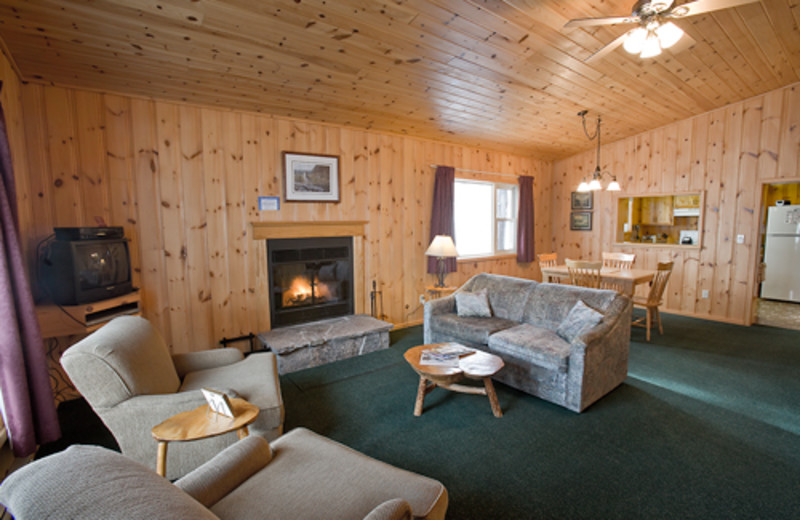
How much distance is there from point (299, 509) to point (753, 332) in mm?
5820

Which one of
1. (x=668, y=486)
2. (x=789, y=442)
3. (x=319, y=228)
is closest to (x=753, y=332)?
(x=789, y=442)

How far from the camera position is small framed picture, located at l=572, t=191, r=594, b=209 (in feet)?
21.1

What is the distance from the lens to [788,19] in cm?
304

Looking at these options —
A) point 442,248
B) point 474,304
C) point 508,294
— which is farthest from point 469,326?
point 442,248

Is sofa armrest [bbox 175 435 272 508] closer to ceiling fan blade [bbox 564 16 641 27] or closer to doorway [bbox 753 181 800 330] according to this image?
ceiling fan blade [bbox 564 16 641 27]

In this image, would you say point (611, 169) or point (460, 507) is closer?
point (460, 507)

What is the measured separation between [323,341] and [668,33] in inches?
139

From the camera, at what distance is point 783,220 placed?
5938 millimetres

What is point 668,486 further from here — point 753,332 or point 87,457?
point 753,332

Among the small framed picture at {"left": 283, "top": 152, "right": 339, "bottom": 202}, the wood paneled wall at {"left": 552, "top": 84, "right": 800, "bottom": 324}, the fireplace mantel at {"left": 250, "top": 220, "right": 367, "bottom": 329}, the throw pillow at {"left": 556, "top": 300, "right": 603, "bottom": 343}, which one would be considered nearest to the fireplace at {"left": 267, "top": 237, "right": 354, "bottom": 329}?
the fireplace mantel at {"left": 250, "top": 220, "right": 367, "bottom": 329}

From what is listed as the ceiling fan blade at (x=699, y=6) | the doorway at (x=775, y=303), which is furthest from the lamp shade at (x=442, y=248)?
the doorway at (x=775, y=303)

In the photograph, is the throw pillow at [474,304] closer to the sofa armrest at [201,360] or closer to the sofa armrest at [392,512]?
the sofa armrest at [201,360]

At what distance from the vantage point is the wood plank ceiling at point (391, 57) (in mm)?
2324

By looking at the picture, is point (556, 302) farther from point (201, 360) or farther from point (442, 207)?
point (201, 360)
